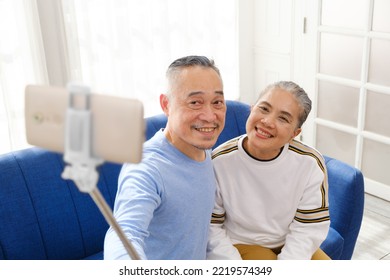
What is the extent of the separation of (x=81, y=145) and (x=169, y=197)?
0.76 meters

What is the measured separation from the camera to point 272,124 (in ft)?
4.78

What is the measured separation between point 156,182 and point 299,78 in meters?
2.37

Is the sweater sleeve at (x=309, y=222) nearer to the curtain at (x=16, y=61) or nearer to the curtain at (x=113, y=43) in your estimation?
the curtain at (x=113, y=43)

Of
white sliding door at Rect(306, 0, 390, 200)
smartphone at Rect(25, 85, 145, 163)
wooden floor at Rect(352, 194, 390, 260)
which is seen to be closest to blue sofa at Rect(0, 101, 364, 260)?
wooden floor at Rect(352, 194, 390, 260)

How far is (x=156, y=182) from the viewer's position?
1.18 m

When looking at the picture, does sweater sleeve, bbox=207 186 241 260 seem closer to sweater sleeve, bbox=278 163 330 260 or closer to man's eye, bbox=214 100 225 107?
sweater sleeve, bbox=278 163 330 260

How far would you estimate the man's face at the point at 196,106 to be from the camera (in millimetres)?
→ 1275

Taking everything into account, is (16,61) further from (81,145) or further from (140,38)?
(81,145)

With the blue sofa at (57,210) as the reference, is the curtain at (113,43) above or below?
above

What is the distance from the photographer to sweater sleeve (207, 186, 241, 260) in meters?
1.47

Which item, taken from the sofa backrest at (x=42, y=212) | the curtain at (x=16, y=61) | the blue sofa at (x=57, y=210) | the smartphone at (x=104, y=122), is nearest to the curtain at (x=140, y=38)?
the curtain at (x=16, y=61)

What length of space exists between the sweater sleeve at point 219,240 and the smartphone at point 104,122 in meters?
1.05

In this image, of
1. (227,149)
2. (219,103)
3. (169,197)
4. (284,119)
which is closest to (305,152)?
(284,119)
